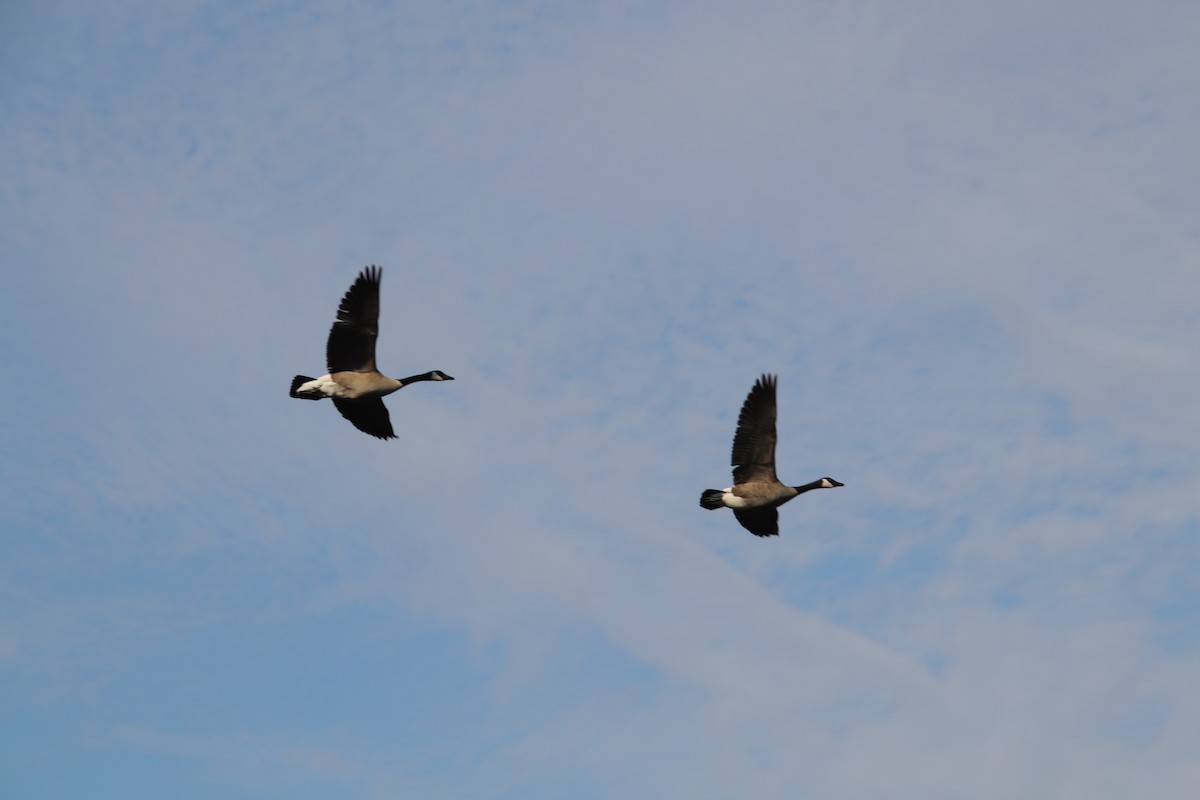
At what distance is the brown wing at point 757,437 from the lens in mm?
45625

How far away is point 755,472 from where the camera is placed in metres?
Result: 46.2

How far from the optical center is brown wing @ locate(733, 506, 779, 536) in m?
46.7

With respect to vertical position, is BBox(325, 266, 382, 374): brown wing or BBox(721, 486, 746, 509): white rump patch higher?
BBox(325, 266, 382, 374): brown wing

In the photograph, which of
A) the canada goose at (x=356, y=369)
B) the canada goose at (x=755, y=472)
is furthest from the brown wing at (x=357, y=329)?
the canada goose at (x=755, y=472)

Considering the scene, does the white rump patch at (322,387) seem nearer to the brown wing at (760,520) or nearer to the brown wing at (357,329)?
the brown wing at (357,329)

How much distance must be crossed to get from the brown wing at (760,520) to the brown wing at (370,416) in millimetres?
8906

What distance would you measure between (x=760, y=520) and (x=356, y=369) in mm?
10581

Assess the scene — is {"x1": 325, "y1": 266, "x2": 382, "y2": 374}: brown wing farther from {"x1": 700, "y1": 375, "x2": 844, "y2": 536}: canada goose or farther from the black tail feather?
{"x1": 700, "y1": 375, "x2": 844, "y2": 536}: canada goose

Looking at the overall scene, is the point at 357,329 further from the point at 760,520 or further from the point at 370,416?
the point at 760,520

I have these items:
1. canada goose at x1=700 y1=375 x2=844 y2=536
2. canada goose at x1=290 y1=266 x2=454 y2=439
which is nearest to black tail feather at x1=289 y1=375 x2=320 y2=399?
canada goose at x1=290 y1=266 x2=454 y2=439

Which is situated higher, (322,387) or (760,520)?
(322,387)

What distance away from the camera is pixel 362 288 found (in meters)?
44.3

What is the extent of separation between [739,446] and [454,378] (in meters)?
7.90

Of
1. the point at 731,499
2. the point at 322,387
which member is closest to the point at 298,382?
the point at 322,387
